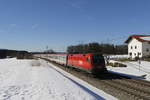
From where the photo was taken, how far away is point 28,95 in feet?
34.6

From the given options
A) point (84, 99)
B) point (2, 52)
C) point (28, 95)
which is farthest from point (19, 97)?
point (2, 52)

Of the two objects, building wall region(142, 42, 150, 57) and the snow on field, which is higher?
building wall region(142, 42, 150, 57)

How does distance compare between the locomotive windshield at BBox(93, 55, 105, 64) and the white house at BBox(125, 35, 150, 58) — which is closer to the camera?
the locomotive windshield at BBox(93, 55, 105, 64)

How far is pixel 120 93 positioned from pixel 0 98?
7.68 metres

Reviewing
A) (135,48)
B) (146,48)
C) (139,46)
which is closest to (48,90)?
(146,48)

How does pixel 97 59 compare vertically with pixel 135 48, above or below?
below

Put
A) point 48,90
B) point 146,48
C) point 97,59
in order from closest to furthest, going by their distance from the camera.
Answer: point 48,90
point 97,59
point 146,48

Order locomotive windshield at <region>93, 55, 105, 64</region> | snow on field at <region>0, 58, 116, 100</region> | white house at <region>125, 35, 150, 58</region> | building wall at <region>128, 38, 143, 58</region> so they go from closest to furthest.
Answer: snow on field at <region>0, 58, 116, 100</region> < locomotive windshield at <region>93, 55, 105, 64</region> < white house at <region>125, 35, 150, 58</region> < building wall at <region>128, 38, 143, 58</region>

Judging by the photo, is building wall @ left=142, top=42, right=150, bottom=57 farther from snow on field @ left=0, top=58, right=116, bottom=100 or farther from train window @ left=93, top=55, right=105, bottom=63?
snow on field @ left=0, top=58, right=116, bottom=100

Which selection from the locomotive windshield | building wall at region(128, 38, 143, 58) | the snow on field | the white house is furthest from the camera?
building wall at region(128, 38, 143, 58)

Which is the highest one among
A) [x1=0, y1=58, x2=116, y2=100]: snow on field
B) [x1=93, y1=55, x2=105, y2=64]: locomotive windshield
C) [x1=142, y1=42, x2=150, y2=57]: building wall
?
[x1=142, y1=42, x2=150, y2=57]: building wall

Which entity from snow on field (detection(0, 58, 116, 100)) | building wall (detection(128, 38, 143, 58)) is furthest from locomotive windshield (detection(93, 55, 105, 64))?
building wall (detection(128, 38, 143, 58))

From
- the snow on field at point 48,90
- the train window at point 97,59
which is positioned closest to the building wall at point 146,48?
the train window at point 97,59

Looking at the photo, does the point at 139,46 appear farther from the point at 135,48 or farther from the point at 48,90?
the point at 48,90
